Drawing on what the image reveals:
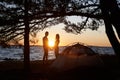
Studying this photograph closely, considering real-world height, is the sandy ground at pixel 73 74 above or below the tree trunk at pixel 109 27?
below

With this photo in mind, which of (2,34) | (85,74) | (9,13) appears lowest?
(85,74)

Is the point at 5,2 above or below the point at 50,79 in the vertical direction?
above

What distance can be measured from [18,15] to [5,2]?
85cm

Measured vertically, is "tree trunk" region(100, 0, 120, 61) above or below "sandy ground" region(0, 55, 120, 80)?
above

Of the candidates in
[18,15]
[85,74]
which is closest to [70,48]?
[85,74]

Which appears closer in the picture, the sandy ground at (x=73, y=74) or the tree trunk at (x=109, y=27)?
the tree trunk at (x=109, y=27)

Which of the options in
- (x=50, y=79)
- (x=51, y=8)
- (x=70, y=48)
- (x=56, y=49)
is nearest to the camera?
(x=50, y=79)

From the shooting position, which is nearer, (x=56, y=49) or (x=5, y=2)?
(x=5, y=2)

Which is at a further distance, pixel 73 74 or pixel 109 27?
pixel 73 74

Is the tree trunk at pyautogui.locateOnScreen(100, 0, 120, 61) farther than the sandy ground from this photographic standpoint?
No

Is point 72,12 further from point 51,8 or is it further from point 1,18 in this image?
point 1,18

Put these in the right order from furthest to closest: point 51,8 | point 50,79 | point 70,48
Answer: point 70,48 → point 51,8 → point 50,79

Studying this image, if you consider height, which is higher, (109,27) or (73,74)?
(109,27)

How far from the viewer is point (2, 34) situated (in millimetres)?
15812
